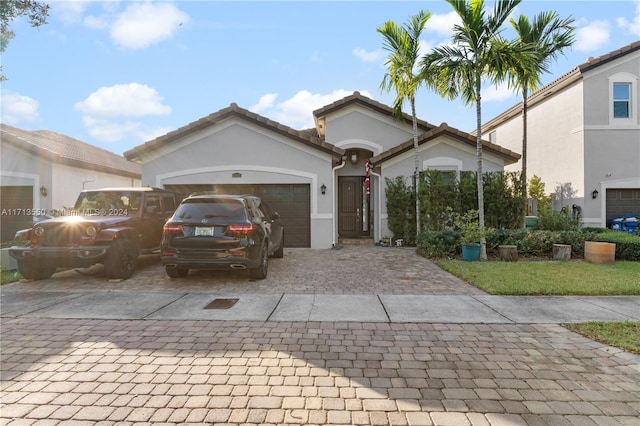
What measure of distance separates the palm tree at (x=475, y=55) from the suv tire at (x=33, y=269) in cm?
1083

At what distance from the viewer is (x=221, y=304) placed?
5418 mm

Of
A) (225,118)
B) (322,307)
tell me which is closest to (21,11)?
(225,118)

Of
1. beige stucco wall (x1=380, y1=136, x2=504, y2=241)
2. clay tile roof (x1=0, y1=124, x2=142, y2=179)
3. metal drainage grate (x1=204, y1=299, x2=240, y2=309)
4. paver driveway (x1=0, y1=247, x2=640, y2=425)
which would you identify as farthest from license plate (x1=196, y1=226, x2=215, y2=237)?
clay tile roof (x1=0, y1=124, x2=142, y2=179)

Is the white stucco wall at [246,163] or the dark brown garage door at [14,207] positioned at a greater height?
the white stucco wall at [246,163]

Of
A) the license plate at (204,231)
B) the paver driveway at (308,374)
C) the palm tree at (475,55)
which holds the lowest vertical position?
the paver driveway at (308,374)

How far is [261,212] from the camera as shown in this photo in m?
8.16

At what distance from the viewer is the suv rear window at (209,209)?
668 centimetres

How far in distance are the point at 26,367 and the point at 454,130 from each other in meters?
13.6

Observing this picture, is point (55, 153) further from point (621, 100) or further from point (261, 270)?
point (621, 100)

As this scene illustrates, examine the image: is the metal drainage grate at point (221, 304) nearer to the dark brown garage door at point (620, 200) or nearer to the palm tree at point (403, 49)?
the palm tree at point (403, 49)

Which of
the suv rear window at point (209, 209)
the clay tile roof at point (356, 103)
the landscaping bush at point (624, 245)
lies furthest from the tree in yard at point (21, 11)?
the landscaping bush at point (624, 245)

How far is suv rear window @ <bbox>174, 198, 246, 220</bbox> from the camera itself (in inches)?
263

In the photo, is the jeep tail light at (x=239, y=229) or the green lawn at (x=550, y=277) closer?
the green lawn at (x=550, y=277)

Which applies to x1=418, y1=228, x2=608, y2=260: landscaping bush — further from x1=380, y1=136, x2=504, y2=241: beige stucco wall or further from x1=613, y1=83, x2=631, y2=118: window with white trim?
x1=613, y1=83, x2=631, y2=118: window with white trim
